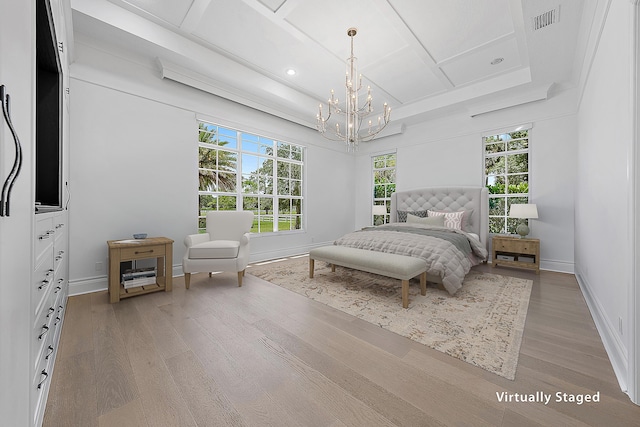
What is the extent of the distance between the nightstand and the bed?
0.25m

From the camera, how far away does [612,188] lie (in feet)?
5.97

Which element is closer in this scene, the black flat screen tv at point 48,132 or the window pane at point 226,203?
the black flat screen tv at point 48,132

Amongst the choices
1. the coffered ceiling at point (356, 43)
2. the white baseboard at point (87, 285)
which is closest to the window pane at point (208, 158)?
the coffered ceiling at point (356, 43)

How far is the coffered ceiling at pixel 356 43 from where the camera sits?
2668 mm

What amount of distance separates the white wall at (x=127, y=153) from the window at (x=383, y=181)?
3464mm

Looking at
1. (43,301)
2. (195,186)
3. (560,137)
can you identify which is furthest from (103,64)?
(560,137)

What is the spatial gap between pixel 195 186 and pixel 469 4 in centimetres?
406

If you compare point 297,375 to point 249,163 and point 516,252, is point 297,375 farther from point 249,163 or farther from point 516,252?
point 516,252

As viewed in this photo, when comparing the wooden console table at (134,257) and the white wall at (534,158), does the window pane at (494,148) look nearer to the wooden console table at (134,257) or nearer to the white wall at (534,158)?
the white wall at (534,158)

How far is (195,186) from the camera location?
382cm

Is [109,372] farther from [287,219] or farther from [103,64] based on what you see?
[287,219]

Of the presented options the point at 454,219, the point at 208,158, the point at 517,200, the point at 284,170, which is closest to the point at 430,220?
the point at 454,219

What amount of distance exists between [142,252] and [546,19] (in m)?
4.97

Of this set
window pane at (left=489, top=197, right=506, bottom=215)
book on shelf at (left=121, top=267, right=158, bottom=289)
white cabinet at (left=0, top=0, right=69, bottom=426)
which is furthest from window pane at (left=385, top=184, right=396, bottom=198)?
white cabinet at (left=0, top=0, right=69, bottom=426)
